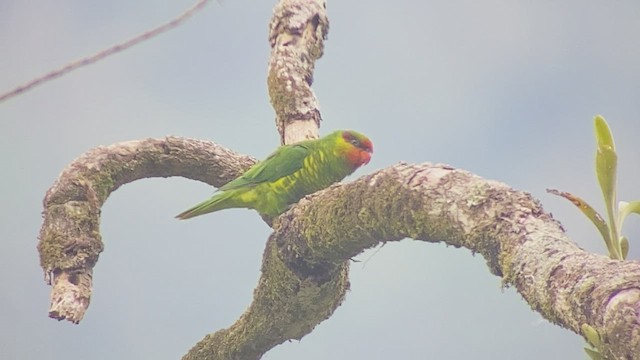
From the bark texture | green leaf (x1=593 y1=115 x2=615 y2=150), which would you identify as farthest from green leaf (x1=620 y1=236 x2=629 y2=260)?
the bark texture

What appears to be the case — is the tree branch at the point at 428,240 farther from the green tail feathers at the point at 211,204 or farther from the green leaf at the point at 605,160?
the green tail feathers at the point at 211,204

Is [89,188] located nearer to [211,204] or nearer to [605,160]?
[211,204]

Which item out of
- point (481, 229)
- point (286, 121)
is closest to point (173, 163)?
point (286, 121)

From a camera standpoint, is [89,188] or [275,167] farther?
[275,167]

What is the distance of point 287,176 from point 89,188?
2.08 feet

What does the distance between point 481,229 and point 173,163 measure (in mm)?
1465

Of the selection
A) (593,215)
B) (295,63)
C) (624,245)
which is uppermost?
(295,63)

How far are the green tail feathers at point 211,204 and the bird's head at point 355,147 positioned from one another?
16.7 inches

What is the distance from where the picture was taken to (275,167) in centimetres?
234

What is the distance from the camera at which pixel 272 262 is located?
75.9 inches

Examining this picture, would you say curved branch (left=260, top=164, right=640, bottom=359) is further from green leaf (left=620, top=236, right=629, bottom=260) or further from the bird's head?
the bird's head

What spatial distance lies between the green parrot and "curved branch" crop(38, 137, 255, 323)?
140mm

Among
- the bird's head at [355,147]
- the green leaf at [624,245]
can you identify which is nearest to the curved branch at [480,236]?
the green leaf at [624,245]

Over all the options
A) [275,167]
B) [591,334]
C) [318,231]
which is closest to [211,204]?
[275,167]
